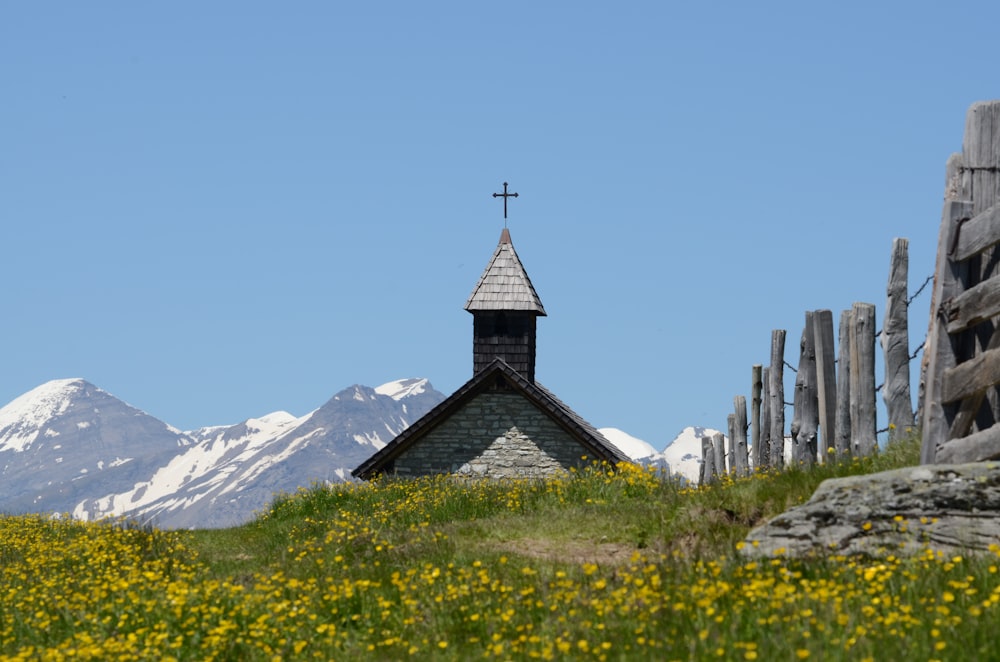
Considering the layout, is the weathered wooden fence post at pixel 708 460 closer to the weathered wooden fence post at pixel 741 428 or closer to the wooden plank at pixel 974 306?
the weathered wooden fence post at pixel 741 428

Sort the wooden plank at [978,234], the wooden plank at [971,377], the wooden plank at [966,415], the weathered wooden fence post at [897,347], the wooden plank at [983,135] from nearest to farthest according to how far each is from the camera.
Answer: the wooden plank at [971,377], the wooden plank at [978,234], the wooden plank at [966,415], the wooden plank at [983,135], the weathered wooden fence post at [897,347]

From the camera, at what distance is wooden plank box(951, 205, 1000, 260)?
10.1 meters

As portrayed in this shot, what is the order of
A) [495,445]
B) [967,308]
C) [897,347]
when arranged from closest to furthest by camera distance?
1. [967,308]
2. [897,347]
3. [495,445]

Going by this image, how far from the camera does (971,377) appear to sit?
10227 mm

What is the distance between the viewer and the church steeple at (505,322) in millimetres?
34875

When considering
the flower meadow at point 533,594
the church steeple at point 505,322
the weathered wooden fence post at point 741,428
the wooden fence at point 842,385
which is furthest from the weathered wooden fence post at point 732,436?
the church steeple at point 505,322

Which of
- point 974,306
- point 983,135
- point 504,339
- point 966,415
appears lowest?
point 966,415

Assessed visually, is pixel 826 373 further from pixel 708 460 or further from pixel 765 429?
pixel 708 460

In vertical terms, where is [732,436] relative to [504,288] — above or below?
below

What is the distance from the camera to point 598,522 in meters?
14.1

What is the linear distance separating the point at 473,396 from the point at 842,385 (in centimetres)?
1827

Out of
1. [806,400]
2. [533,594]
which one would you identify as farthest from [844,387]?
[533,594]

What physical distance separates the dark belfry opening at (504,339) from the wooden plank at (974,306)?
24357mm

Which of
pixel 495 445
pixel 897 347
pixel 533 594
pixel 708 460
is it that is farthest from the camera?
pixel 495 445
